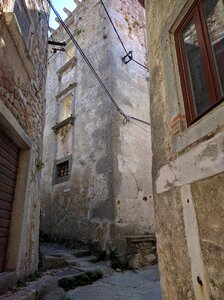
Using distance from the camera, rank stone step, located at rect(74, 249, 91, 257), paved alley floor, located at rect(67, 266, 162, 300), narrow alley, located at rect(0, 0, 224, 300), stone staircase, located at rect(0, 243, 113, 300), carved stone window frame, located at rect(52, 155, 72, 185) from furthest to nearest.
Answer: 1. carved stone window frame, located at rect(52, 155, 72, 185)
2. stone step, located at rect(74, 249, 91, 257)
3. paved alley floor, located at rect(67, 266, 162, 300)
4. stone staircase, located at rect(0, 243, 113, 300)
5. narrow alley, located at rect(0, 0, 224, 300)

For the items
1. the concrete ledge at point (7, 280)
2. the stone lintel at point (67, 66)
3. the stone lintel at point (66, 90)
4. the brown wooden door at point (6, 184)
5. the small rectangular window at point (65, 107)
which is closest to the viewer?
the concrete ledge at point (7, 280)

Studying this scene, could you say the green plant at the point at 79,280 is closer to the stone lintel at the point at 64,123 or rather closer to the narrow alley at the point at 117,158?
the narrow alley at the point at 117,158

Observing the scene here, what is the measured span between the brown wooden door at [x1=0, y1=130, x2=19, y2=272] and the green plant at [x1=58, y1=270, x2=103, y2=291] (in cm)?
130

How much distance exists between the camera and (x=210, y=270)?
1.68m

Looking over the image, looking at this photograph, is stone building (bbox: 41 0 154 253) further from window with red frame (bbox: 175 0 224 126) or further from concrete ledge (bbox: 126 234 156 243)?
window with red frame (bbox: 175 0 224 126)

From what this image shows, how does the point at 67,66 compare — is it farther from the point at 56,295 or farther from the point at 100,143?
the point at 56,295

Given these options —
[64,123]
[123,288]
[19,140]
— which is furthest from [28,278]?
[64,123]

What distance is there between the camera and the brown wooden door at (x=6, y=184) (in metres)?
3.25

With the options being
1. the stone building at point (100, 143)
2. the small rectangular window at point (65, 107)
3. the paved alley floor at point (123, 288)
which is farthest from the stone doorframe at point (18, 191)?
the small rectangular window at point (65, 107)

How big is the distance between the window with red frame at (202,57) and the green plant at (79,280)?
11.6 feet

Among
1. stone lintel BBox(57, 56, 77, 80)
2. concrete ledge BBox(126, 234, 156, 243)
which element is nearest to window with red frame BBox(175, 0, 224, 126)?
concrete ledge BBox(126, 234, 156, 243)

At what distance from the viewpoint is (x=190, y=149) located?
6.52 ft

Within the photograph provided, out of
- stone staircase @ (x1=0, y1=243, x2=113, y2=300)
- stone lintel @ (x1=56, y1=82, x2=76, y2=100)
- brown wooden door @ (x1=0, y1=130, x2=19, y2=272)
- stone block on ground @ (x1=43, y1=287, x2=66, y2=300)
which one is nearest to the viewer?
stone staircase @ (x1=0, y1=243, x2=113, y2=300)

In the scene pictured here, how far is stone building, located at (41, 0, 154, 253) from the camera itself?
250 inches
